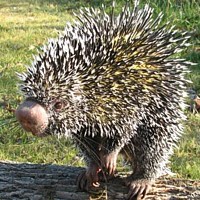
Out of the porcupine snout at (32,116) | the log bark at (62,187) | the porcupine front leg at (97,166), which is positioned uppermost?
the porcupine snout at (32,116)

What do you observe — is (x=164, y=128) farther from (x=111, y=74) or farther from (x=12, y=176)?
(x=12, y=176)

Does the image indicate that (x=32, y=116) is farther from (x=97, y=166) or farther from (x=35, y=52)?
(x=35, y=52)

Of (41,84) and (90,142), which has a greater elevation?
(41,84)

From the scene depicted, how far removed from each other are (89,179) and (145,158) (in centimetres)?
34

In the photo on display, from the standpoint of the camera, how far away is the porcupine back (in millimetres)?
2789

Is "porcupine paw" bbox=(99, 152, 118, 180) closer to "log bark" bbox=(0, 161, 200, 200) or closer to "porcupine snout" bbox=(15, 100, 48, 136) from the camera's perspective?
"log bark" bbox=(0, 161, 200, 200)

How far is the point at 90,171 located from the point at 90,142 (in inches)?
10.1

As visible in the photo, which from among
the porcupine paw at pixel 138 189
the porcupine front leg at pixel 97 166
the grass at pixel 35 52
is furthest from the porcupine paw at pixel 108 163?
the grass at pixel 35 52

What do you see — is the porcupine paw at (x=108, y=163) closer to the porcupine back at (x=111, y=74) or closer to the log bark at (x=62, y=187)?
the log bark at (x=62, y=187)

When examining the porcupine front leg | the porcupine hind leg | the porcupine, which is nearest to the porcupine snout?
the porcupine

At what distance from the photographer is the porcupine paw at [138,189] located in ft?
10.8

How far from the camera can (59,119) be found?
2.78 m

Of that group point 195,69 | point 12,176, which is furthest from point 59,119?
point 195,69

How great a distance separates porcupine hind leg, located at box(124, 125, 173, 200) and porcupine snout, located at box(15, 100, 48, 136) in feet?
2.22
